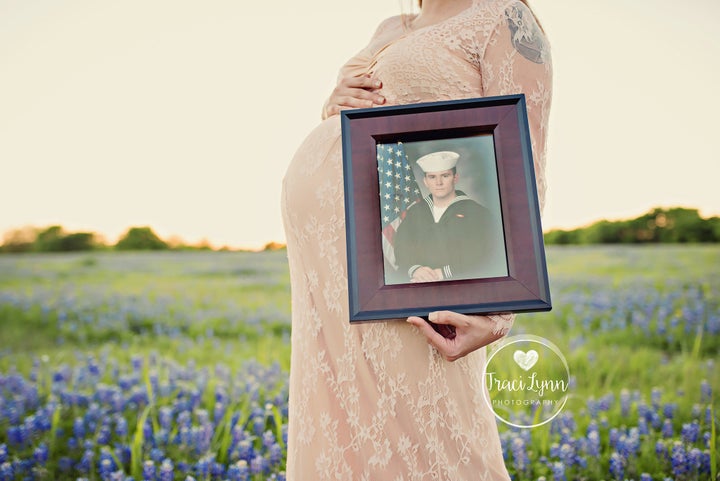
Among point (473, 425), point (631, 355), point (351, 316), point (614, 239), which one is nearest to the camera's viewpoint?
point (351, 316)

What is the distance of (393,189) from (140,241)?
919cm

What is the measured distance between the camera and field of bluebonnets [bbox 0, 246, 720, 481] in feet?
7.11

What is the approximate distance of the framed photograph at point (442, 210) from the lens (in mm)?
1075

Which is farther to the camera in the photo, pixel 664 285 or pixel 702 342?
pixel 664 285

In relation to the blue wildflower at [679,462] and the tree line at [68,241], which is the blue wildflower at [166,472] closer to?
the blue wildflower at [679,462]

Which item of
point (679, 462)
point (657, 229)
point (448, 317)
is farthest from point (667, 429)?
point (657, 229)

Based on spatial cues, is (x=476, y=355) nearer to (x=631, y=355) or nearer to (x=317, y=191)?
(x=317, y=191)

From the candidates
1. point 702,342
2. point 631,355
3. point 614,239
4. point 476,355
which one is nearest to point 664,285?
point 702,342

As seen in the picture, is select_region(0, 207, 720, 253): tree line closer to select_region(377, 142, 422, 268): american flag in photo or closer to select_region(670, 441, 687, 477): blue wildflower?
select_region(670, 441, 687, 477): blue wildflower

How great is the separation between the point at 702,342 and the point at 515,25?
324 centimetres

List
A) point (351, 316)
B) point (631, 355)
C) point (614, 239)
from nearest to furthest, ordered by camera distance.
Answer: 1. point (351, 316)
2. point (631, 355)
3. point (614, 239)

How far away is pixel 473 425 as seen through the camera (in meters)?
1.32

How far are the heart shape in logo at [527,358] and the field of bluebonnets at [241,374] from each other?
0.43 meters

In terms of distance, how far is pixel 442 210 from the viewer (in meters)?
1.13
